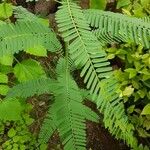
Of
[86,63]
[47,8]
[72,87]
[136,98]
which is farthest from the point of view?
[47,8]

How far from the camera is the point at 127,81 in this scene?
2719 millimetres

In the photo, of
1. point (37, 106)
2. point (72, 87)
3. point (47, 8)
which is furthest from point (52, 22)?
point (72, 87)

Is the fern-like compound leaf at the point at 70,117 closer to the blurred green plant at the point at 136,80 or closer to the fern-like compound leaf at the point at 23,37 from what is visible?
the fern-like compound leaf at the point at 23,37

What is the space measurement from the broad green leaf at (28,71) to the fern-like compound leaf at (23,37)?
45.0 inches

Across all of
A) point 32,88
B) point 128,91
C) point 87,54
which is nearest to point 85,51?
point 87,54

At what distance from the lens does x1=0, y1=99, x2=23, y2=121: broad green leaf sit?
7.93 ft

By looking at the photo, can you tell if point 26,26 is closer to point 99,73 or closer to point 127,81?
point 99,73

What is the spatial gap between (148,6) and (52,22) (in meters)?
0.86

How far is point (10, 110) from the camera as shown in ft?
8.00

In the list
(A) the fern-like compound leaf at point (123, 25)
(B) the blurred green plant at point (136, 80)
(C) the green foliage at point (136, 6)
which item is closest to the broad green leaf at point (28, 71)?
(B) the blurred green plant at point (136, 80)

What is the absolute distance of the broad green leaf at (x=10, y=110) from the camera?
7.93ft

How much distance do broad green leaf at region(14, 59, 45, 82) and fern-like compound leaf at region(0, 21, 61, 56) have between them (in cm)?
114

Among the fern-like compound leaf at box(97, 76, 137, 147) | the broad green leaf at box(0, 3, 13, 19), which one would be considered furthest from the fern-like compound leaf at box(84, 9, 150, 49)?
the broad green leaf at box(0, 3, 13, 19)

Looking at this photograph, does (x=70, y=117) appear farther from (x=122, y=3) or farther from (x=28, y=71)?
(x=122, y=3)
